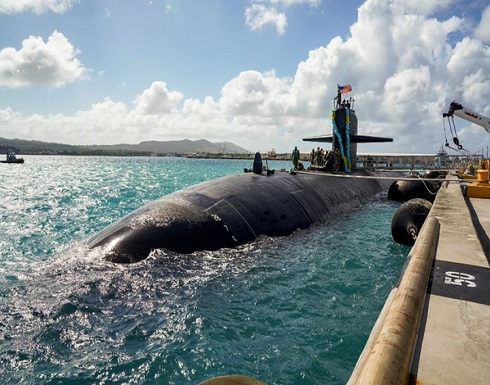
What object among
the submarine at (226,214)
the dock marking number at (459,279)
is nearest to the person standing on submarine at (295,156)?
the submarine at (226,214)

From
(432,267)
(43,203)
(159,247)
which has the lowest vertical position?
(43,203)

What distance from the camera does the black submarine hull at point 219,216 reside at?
7.88m

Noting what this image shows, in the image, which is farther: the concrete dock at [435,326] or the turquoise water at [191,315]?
the turquoise water at [191,315]

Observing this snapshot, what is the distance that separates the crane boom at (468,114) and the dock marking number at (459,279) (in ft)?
59.8

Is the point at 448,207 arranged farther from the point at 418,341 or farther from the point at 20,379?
the point at 20,379

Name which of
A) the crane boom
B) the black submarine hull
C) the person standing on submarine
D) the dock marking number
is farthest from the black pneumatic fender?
the crane boom

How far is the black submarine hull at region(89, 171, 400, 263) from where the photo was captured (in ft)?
25.8

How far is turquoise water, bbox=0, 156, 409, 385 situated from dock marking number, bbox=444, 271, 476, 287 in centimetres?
158

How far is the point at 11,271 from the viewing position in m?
8.20

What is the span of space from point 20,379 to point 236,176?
9385mm

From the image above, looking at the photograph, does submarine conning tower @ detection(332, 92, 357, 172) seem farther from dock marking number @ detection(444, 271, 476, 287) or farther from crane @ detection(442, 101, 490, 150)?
dock marking number @ detection(444, 271, 476, 287)

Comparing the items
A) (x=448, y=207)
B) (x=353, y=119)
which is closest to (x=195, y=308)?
(x=448, y=207)

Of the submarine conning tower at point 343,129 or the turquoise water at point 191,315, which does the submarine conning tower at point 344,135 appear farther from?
the turquoise water at point 191,315

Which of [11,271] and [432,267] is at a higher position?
[432,267]
